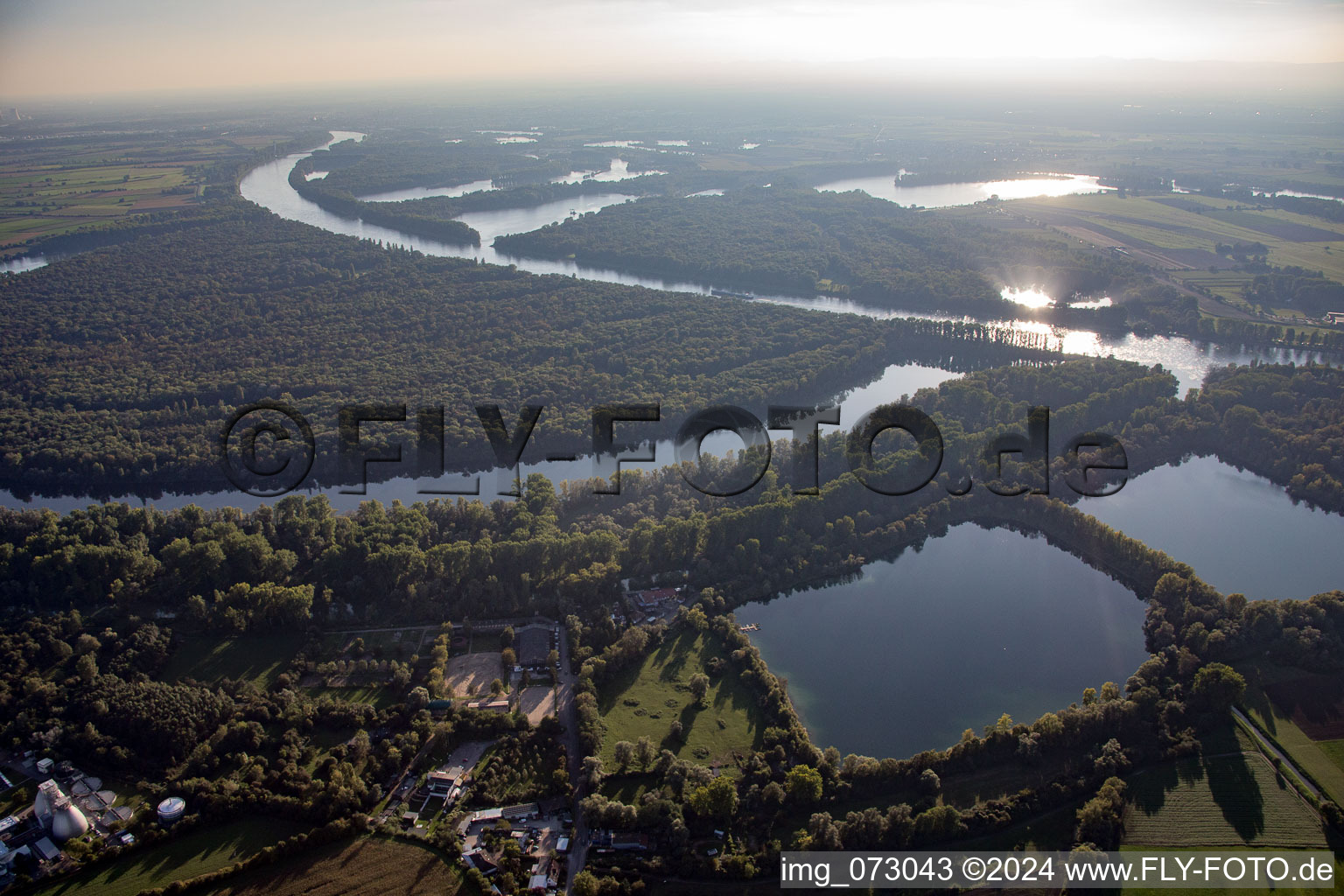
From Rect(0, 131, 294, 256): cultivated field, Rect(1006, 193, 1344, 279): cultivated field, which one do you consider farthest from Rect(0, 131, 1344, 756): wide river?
Rect(0, 131, 294, 256): cultivated field

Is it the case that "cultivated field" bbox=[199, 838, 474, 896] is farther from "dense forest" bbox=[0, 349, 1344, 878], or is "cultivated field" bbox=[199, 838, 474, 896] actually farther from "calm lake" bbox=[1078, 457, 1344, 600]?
"calm lake" bbox=[1078, 457, 1344, 600]

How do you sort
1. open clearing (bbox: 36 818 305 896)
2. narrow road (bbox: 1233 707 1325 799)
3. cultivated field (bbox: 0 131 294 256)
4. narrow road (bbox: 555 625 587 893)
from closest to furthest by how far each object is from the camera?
open clearing (bbox: 36 818 305 896)
narrow road (bbox: 555 625 587 893)
narrow road (bbox: 1233 707 1325 799)
cultivated field (bbox: 0 131 294 256)

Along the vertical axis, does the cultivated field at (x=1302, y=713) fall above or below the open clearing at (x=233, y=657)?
below

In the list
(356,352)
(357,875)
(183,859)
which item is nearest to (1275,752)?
(357,875)

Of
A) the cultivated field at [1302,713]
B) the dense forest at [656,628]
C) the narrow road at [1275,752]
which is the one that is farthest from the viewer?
the cultivated field at [1302,713]

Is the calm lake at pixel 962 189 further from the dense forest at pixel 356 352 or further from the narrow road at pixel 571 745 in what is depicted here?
the narrow road at pixel 571 745

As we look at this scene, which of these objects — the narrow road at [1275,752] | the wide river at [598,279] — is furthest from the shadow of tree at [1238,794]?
the wide river at [598,279]

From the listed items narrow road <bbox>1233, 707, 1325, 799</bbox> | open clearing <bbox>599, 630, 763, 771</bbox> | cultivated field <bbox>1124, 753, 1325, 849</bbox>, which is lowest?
cultivated field <bbox>1124, 753, 1325, 849</bbox>

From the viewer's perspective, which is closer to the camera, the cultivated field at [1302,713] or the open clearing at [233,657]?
the cultivated field at [1302,713]
